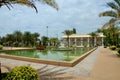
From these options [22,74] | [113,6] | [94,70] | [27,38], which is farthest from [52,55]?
[27,38]

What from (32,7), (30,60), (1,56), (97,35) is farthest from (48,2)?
(97,35)

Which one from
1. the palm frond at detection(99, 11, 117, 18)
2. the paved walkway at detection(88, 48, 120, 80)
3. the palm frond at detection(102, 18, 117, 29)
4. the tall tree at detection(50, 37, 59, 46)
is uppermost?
the palm frond at detection(99, 11, 117, 18)

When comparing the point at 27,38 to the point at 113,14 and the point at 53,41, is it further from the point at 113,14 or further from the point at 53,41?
the point at 113,14

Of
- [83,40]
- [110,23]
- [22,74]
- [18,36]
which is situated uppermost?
[18,36]

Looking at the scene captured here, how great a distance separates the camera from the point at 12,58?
18.9m

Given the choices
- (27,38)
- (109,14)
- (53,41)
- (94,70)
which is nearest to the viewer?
(94,70)

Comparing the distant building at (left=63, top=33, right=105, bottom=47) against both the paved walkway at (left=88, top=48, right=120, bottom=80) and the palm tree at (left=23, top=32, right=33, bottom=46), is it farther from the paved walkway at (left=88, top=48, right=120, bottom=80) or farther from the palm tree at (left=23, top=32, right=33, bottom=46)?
the paved walkway at (left=88, top=48, right=120, bottom=80)

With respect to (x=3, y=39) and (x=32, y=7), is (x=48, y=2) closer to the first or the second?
(x=32, y=7)

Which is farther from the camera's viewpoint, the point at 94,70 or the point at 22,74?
the point at 94,70

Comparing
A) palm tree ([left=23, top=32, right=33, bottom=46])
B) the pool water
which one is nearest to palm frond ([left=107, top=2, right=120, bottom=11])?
the pool water

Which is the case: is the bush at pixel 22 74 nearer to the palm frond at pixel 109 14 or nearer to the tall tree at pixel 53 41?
the palm frond at pixel 109 14

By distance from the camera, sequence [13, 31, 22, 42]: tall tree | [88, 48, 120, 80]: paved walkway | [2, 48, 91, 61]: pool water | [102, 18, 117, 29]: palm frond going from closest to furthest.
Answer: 1. [88, 48, 120, 80]: paved walkway
2. [2, 48, 91, 61]: pool water
3. [102, 18, 117, 29]: palm frond
4. [13, 31, 22, 42]: tall tree

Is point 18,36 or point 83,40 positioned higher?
point 18,36

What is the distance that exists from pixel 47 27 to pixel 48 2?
67.0 meters
